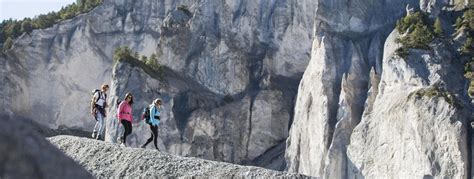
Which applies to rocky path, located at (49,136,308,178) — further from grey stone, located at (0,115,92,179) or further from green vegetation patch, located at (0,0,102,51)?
green vegetation patch, located at (0,0,102,51)

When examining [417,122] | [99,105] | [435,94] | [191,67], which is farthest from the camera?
[191,67]

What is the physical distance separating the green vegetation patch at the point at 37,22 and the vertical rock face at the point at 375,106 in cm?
2735

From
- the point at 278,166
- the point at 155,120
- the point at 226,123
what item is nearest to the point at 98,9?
the point at 226,123

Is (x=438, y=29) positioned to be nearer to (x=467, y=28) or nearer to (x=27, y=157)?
(x=467, y=28)

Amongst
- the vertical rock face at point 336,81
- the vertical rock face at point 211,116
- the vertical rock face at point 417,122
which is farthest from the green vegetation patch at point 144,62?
the vertical rock face at point 417,122

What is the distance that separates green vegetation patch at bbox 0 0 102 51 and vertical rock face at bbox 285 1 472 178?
27347 millimetres

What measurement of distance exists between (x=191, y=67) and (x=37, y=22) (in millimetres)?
17297

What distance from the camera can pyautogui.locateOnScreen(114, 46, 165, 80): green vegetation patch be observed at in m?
67.1

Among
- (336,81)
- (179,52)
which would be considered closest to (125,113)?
(336,81)

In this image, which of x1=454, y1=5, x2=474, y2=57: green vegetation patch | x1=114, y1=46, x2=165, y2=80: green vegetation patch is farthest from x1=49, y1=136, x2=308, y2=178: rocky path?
x1=114, y1=46, x2=165, y2=80: green vegetation patch

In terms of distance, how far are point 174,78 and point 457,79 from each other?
29141mm

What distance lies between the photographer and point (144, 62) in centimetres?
6906

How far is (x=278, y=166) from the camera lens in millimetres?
62750

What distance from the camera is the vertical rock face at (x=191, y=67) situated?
67.2 m
